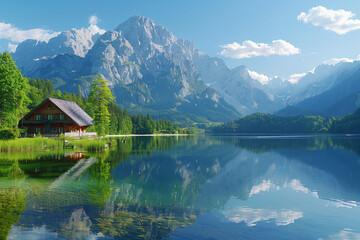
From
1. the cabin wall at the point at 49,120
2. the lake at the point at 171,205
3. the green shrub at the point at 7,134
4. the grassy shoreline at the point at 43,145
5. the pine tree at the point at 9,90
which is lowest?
the lake at the point at 171,205

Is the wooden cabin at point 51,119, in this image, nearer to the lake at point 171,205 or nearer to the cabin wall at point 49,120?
the cabin wall at point 49,120

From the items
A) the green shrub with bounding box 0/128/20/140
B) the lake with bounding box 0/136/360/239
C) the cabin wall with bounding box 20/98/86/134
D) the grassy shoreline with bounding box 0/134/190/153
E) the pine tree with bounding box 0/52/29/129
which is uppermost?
the pine tree with bounding box 0/52/29/129

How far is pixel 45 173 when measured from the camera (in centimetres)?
2492

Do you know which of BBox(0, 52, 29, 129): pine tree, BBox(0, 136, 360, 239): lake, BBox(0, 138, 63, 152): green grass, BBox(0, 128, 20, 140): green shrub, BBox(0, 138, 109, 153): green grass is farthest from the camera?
BBox(0, 52, 29, 129): pine tree

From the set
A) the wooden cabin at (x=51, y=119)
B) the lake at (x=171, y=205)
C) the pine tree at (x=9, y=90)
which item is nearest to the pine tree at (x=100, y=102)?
the wooden cabin at (x=51, y=119)

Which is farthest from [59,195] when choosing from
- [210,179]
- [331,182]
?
[331,182]

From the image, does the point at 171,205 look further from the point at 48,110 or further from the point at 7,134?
the point at 48,110

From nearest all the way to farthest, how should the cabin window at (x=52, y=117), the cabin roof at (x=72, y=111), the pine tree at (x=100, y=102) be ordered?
the cabin roof at (x=72, y=111) < the cabin window at (x=52, y=117) < the pine tree at (x=100, y=102)

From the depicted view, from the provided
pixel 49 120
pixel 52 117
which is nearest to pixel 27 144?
pixel 49 120

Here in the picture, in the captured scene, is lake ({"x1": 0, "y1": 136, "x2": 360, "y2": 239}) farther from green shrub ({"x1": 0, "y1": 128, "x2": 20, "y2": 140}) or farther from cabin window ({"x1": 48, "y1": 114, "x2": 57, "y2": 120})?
cabin window ({"x1": 48, "y1": 114, "x2": 57, "y2": 120})

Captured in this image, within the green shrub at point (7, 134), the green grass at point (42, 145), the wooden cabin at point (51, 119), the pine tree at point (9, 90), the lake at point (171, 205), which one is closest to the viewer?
the lake at point (171, 205)

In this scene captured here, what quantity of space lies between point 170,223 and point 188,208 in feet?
9.83

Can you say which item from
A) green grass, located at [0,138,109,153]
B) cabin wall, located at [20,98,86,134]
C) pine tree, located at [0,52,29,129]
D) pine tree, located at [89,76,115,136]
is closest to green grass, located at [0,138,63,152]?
green grass, located at [0,138,109,153]

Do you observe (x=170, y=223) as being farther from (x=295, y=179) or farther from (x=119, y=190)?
(x=295, y=179)
